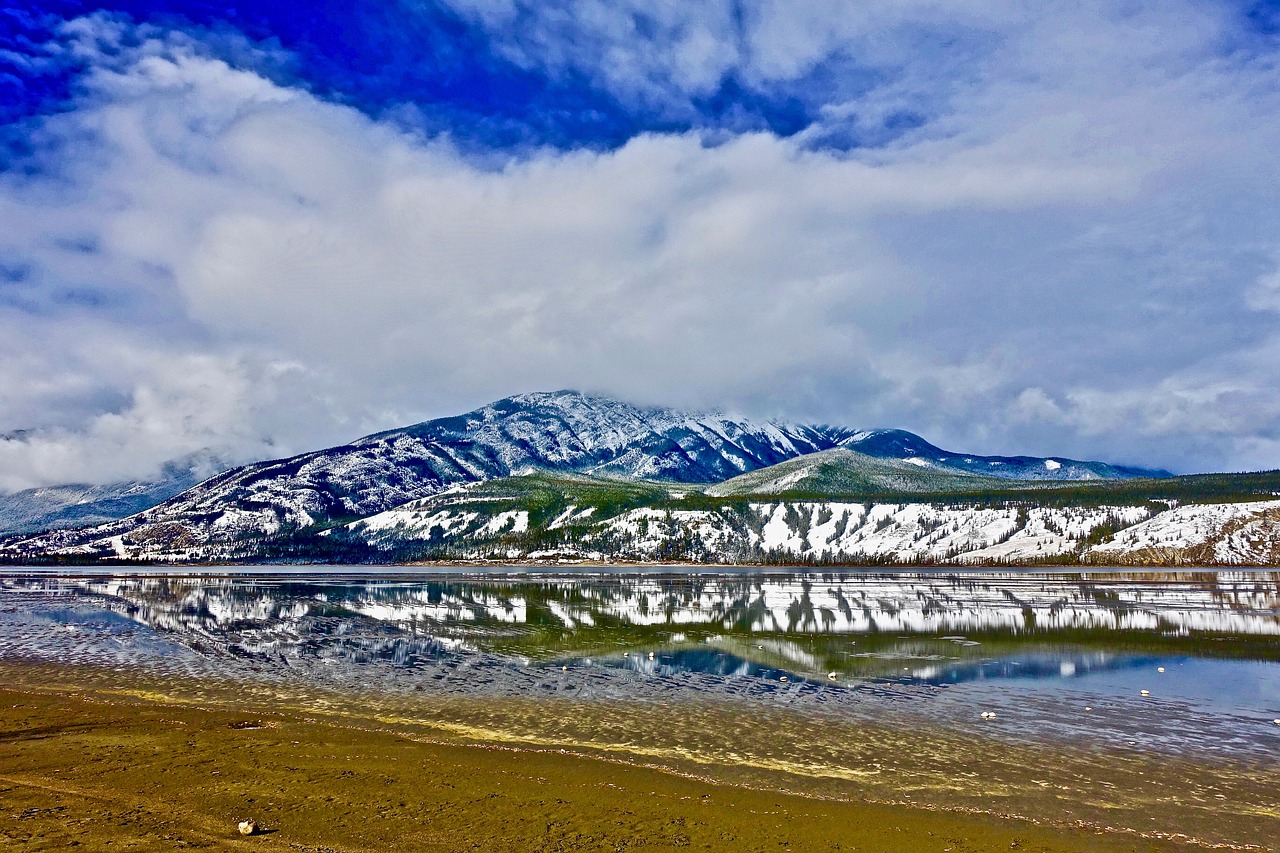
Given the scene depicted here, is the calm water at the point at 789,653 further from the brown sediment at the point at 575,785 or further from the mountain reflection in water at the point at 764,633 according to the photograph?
the brown sediment at the point at 575,785

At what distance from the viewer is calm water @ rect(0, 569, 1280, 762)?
32.8 meters

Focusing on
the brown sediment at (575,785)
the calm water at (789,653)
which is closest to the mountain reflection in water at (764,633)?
the calm water at (789,653)

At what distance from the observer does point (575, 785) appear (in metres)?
21.4

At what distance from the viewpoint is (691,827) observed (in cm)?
1811

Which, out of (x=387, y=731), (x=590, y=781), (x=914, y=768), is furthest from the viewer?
(x=387, y=731)

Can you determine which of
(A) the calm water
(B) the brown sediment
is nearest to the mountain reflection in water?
(A) the calm water

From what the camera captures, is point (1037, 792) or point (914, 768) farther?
point (914, 768)

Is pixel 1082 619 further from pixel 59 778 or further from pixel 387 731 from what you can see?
pixel 59 778

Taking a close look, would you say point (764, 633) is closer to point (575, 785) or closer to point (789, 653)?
point (789, 653)

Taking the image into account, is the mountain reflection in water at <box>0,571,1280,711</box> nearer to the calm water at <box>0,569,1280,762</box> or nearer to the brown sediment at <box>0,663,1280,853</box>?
the calm water at <box>0,569,1280,762</box>

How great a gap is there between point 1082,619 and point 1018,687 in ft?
150

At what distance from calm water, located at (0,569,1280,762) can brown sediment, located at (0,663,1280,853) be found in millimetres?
5096

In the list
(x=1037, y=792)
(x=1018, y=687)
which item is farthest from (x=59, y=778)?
(x=1018, y=687)

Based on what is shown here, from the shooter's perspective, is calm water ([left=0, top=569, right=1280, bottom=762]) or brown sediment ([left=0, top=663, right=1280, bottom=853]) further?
calm water ([left=0, top=569, right=1280, bottom=762])
